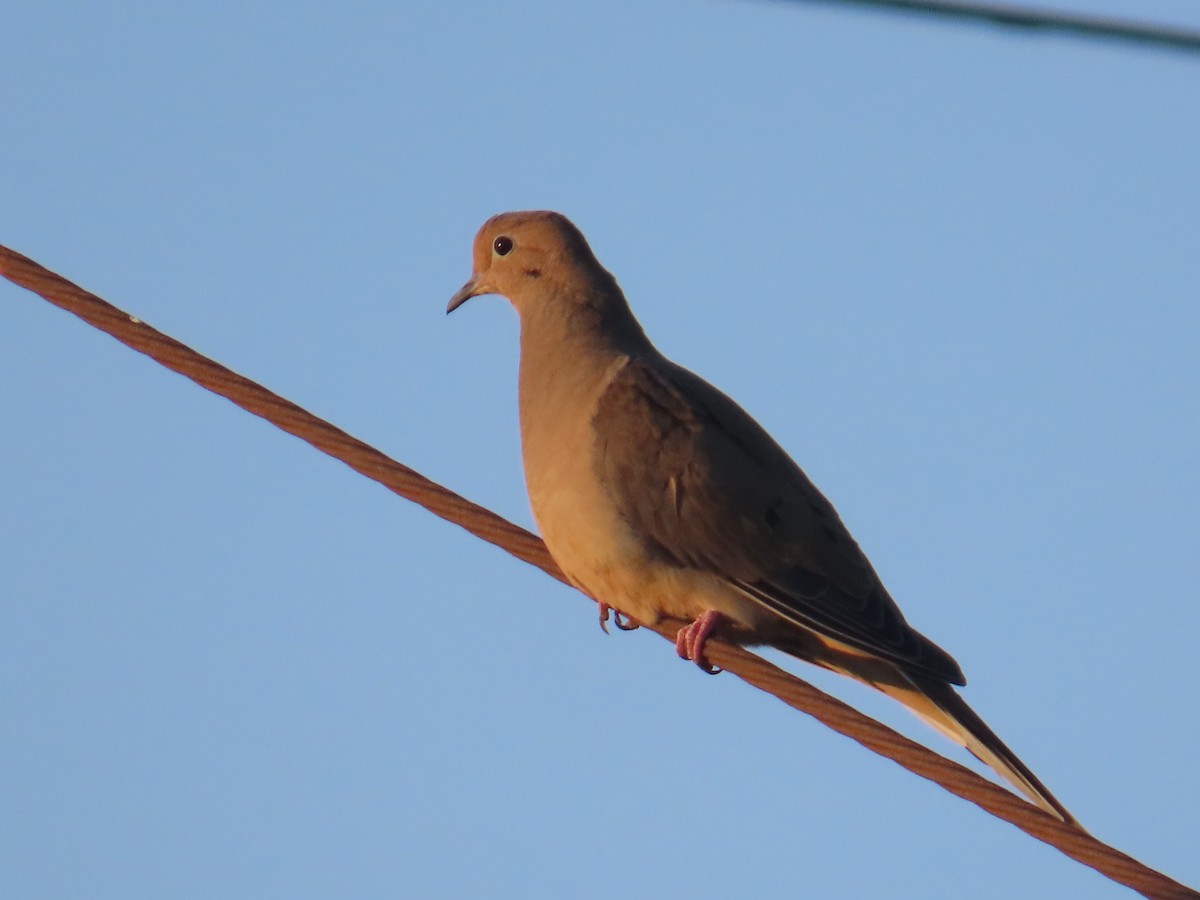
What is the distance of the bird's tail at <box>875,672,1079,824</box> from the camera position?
4.10m

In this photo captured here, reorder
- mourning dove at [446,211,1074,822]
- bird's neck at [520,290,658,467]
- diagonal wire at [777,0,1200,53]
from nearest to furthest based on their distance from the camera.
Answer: diagonal wire at [777,0,1200,53]
mourning dove at [446,211,1074,822]
bird's neck at [520,290,658,467]

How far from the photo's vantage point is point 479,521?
383cm

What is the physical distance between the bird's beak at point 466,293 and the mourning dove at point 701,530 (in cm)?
85

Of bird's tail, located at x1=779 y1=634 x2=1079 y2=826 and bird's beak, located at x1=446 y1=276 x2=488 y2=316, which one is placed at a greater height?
bird's beak, located at x1=446 y1=276 x2=488 y2=316

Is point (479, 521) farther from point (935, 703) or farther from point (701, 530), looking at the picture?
point (935, 703)

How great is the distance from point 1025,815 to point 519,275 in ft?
9.94

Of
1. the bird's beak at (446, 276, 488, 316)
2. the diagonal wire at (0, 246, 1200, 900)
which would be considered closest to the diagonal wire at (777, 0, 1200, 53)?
the diagonal wire at (0, 246, 1200, 900)

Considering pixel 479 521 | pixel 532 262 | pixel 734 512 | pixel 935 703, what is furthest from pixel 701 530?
pixel 532 262

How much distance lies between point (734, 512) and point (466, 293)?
1664 millimetres

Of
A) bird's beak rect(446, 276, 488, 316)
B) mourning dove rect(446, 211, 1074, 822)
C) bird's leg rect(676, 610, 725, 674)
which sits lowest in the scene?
bird's leg rect(676, 610, 725, 674)

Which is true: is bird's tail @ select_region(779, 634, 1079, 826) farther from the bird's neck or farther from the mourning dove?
the bird's neck

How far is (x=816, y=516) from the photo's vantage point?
5.02m

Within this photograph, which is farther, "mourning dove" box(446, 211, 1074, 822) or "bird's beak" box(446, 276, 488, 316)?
"bird's beak" box(446, 276, 488, 316)

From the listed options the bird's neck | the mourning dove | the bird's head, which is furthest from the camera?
the bird's head
